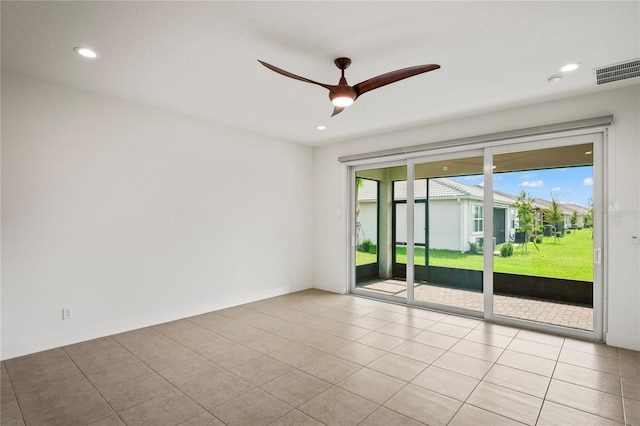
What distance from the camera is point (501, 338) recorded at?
3709 millimetres

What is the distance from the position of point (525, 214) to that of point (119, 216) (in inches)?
199

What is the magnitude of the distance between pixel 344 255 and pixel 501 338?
2798 mm

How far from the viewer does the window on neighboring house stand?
4.46m

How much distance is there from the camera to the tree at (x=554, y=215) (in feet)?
12.9

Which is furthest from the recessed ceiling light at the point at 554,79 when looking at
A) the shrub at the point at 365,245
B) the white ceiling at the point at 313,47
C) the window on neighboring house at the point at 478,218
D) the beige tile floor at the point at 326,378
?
the shrub at the point at 365,245

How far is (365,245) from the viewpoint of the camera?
5883 mm

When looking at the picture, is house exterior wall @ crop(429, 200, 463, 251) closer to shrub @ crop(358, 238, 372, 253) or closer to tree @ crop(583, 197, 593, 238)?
shrub @ crop(358, 238, 372, 253)

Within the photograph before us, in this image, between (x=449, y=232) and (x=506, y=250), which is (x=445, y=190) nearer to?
(x=449, y=232)

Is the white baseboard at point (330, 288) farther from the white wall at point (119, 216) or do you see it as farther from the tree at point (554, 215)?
the tree at point (554, 215)

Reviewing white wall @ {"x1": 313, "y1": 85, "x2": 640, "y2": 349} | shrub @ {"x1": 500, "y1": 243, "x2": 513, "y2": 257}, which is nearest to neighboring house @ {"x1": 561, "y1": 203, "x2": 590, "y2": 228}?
white wall @ {"x1": 313, "y1": 85, "x2": 640, "y2": 349}

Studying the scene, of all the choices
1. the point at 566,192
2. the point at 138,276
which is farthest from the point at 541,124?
the point at 138,276

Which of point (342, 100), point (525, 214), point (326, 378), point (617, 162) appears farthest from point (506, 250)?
point (342, 100)

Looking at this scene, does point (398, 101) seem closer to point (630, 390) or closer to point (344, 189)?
point (344, 189)

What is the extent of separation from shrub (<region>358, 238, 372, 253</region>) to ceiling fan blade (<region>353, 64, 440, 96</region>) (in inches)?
137
